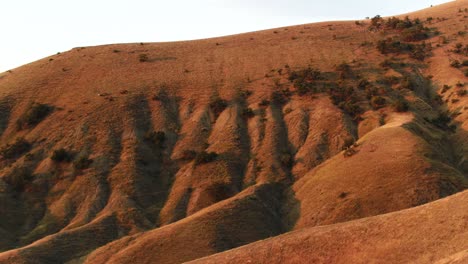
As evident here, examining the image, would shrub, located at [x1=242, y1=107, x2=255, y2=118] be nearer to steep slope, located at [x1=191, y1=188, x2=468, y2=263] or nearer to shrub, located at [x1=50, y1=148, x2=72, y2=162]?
shrub, located at [x1=50, y1=148, x2=72, y2=162]

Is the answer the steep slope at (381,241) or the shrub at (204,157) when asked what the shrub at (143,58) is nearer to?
the shrub at (204,157)

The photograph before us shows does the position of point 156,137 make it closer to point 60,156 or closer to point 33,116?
point 60,156

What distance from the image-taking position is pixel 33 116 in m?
80.3

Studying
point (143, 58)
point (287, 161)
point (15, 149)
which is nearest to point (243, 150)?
point (287, 161)

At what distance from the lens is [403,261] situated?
90.8 feet

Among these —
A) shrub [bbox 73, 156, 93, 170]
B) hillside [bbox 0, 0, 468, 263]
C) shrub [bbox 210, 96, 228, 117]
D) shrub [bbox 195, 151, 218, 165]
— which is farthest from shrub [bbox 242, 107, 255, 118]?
shrub [bbox 73, 156, 93, 170]

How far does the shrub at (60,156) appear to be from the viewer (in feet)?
235

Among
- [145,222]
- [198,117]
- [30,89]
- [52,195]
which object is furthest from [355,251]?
[30,89]

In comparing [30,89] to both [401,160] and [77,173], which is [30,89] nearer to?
[77,173]

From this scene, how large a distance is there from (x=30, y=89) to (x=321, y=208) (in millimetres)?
59379

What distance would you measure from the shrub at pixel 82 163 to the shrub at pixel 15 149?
30.6 feet

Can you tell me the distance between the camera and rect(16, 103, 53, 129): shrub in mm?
79938

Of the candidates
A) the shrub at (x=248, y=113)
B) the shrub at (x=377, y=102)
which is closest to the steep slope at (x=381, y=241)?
the shrub at (x=248, y=113)

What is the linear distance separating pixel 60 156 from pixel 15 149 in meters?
7.42
